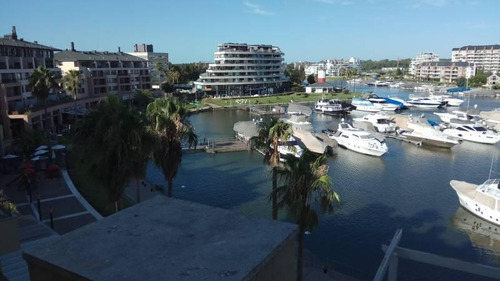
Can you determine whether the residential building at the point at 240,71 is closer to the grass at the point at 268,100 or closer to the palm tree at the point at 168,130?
the grass at the point at 268,100

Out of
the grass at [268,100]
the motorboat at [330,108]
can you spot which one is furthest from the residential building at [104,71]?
the motorboat at [330,108]

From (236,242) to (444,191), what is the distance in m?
34.7

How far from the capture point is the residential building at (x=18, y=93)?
4784 cm

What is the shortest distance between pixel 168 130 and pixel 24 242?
34.4 feet

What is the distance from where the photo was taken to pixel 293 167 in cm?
1744

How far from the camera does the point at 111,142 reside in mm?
19000

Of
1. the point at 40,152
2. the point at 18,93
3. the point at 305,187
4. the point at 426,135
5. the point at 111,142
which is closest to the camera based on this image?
the point at 305,187

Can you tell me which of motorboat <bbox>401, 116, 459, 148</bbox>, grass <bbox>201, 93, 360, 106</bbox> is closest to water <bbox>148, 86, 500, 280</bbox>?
motorboat <bbox>401, 116, 459, 148</bbox>

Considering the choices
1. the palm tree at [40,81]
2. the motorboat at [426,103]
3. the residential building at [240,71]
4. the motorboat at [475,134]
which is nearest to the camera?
the palm tree at [40,81]

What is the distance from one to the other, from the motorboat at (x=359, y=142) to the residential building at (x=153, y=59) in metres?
73.2

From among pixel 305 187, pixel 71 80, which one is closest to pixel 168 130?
pixel 305 187

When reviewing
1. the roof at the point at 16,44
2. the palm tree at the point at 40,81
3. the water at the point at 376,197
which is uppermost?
the roof at the point at 16,44

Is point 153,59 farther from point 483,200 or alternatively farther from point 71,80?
point 483,200

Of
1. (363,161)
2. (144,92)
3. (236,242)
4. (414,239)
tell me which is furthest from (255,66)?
(236,242)
